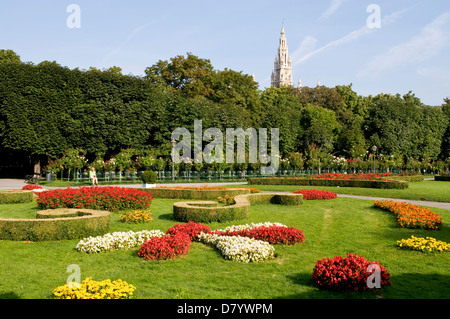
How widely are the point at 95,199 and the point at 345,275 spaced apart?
10.00 m

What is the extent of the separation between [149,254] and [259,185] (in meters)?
17.6

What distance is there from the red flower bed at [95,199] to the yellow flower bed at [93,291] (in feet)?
25.6

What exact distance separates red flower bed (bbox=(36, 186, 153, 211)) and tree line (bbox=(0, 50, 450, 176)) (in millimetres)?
19227

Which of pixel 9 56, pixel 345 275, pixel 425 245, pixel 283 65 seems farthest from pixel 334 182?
pixel 283 65

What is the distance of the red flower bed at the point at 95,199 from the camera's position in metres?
13.5

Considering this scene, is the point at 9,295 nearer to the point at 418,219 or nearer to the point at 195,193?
the point at 418,219

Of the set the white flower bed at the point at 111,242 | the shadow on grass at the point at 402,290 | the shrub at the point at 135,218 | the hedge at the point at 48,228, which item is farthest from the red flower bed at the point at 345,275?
the shrub at the point at 135,218

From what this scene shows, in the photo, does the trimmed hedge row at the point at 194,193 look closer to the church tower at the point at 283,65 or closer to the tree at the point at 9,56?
the tree at the point at 9,56

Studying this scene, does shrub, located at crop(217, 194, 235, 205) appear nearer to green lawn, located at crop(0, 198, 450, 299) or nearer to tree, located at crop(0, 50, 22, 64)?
green lawn, located at crop(0, 198, 450, 299)

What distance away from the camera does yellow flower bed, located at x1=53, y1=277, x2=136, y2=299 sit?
5332 millimetres

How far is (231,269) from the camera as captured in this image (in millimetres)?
7320
